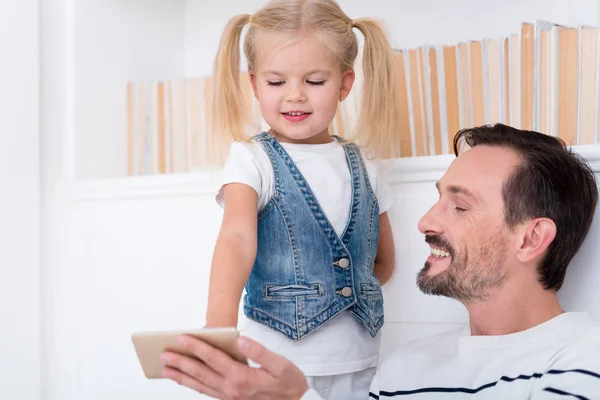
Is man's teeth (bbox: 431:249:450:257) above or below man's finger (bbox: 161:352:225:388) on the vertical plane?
above

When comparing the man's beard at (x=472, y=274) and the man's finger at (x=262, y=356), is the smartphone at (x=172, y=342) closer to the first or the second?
the man's finger at (x=262, y=356)

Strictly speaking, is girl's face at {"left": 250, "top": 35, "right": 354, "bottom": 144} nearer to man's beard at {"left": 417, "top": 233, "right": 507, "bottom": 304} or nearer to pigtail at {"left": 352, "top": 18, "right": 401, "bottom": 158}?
pigtail at {"left": 352, "top": 18, "right": 401, "bottom": 158}

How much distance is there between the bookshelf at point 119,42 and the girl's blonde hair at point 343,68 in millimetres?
394

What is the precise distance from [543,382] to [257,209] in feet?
1.70

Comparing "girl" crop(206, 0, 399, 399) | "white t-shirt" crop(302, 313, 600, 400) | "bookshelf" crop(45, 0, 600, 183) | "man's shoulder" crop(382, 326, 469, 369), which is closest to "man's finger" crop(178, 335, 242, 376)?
"white t-shirt" crop(302, 313, 600, 400)

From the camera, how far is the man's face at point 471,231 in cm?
116

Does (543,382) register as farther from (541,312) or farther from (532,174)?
(532,174)

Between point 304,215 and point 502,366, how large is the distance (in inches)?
15.5

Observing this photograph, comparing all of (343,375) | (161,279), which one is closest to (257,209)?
(343,375)

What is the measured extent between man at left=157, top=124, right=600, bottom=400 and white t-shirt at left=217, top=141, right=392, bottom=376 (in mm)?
73

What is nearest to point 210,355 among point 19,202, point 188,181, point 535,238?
point 535,238

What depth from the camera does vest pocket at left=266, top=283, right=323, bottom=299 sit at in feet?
4.14

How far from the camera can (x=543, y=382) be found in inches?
39.6

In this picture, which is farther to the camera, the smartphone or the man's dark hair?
the man's dark hair
